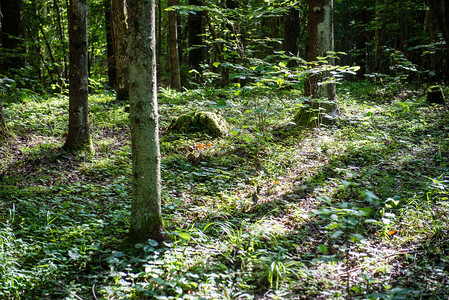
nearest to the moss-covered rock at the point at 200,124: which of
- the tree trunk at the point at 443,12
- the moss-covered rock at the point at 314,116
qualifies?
the moss-covered rock at the point at 314,116

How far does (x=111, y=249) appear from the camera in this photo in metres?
3.31

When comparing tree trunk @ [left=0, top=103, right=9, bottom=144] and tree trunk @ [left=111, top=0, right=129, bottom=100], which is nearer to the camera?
tree trunk @ [left=0, top=103, right=9, bottom=144]

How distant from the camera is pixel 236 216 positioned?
414 cm

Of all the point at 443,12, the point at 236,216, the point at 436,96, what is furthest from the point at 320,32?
the point at 443,12

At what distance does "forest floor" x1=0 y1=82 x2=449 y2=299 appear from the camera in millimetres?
2770

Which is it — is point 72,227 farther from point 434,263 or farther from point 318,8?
point 318,8

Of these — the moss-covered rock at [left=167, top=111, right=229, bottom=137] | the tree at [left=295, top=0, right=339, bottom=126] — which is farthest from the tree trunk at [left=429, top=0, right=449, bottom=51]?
the tree at [left=295, top=0, right=339, bottom=126]

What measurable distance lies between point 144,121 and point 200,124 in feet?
13.8

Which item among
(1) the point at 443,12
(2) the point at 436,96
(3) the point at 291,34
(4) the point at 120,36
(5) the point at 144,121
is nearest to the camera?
(1) the point at 443,12

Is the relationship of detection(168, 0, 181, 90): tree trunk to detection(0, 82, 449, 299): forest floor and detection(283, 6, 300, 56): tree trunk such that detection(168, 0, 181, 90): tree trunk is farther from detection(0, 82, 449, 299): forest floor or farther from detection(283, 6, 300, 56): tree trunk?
detection(0, 82, 449, 299): forest floor

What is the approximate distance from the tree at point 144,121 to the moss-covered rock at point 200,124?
3.88 m

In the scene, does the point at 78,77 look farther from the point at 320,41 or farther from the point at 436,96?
the point at 436,96

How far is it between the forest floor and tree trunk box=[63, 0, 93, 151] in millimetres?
366

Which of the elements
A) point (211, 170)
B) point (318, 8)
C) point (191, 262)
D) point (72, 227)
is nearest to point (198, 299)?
point (191, 262)
